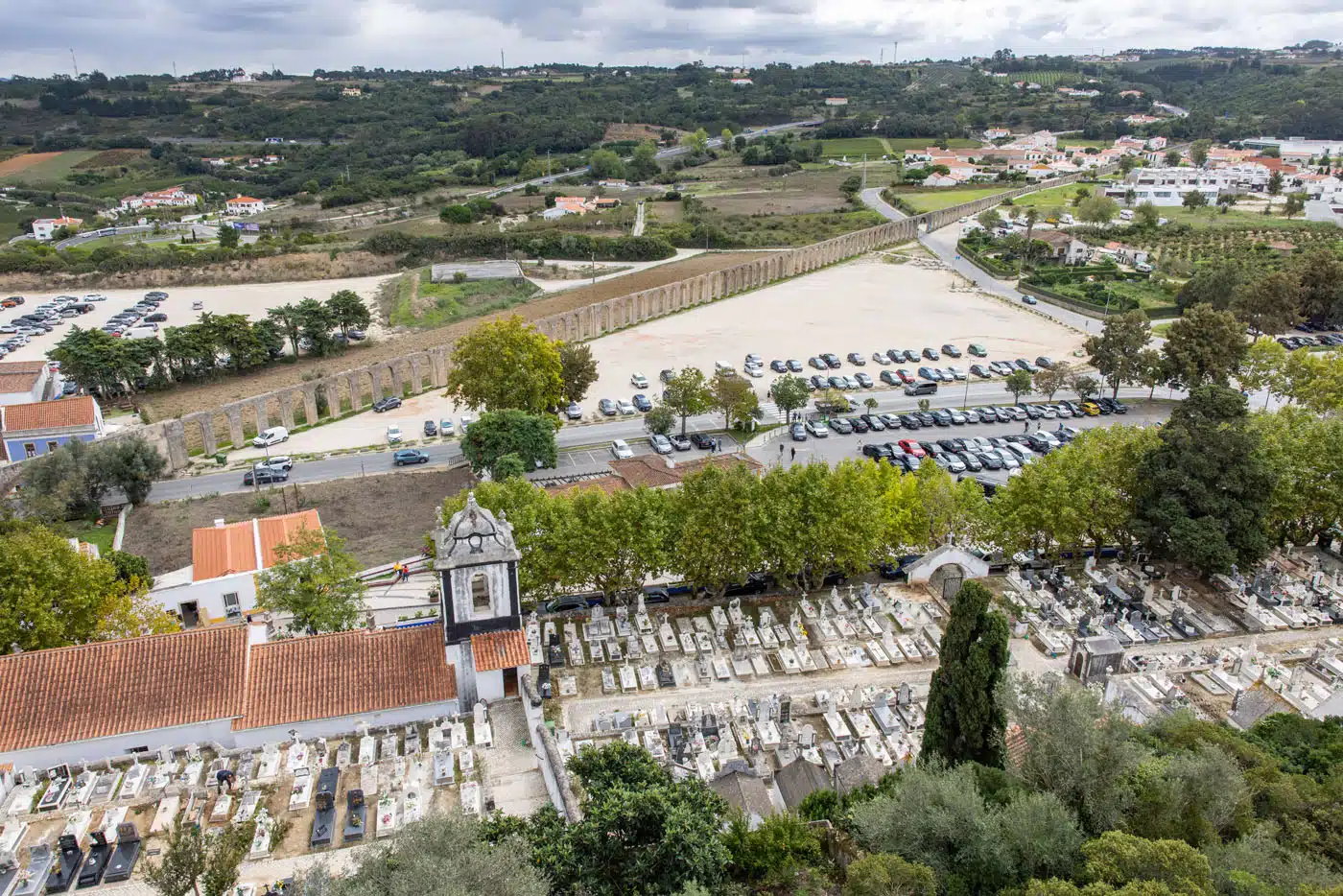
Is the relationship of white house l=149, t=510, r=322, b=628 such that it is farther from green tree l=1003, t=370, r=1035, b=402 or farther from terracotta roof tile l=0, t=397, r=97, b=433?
green tree l=1003, t=370, r=1035, b=402

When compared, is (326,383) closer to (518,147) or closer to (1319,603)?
(1319,603)

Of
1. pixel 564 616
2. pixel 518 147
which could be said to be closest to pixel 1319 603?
pixel 564 616

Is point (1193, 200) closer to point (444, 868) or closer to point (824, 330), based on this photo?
point (824, 330)

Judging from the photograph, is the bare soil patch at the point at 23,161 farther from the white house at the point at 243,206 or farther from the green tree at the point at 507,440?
the green tree at the point at 507,440

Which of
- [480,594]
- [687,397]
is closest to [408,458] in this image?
[687,397]

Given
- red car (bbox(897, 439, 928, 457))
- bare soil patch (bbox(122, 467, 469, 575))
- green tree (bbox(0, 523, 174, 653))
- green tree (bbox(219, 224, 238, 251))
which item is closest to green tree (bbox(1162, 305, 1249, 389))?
red car (bbox(897, 439, 928, 457))

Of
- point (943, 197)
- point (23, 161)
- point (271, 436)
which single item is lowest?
point (271, 436)

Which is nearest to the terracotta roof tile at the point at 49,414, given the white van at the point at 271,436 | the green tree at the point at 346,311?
the white van at the point at 271,436
